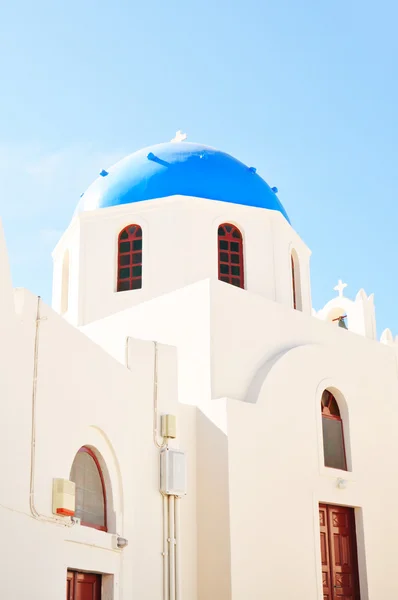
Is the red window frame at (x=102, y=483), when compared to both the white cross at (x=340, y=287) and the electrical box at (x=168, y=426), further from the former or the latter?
the white cross at (x=340, y=287)

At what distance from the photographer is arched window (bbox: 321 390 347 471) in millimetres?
12398

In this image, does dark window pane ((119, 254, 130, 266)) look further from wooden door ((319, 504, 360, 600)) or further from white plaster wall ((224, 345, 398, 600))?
wooden door ((319, 504, 360, 600))

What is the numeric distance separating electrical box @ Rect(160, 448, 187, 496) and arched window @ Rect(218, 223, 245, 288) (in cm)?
446

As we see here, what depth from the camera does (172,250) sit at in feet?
45.5

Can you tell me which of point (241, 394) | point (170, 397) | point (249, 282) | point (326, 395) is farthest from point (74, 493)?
point (249, 282)

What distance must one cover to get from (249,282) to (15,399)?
732 centimetres

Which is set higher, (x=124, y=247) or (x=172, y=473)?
(x=124, y=247)

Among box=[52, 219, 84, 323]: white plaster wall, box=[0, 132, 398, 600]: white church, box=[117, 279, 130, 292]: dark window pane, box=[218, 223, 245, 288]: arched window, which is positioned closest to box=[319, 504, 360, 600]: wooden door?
box=[0, 132, 398, 600]: white church

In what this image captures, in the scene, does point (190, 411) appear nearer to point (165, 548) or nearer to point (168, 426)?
point (168, 426)

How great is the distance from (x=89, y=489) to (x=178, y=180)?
6.84 metres

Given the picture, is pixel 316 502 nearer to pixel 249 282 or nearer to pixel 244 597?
pixel 244 597

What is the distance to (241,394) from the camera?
1157 centimetres

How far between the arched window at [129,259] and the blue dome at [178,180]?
560mm

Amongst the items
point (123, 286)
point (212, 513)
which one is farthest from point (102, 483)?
point (123, 286)
